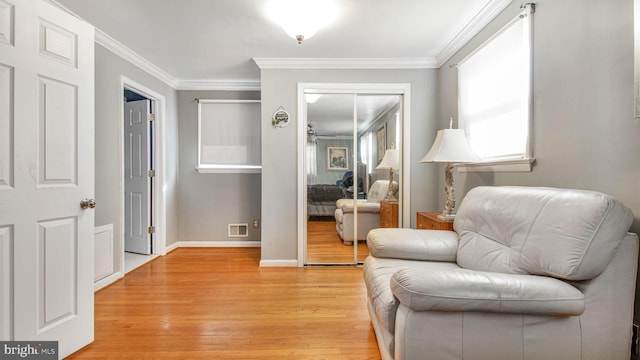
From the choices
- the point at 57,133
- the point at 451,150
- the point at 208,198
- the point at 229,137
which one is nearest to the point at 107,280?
the point at 208,198

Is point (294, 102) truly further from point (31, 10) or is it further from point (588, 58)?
point (588, 58)

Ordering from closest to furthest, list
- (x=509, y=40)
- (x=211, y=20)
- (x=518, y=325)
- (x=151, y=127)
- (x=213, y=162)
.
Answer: (x=518, y=325)
(x=509, y=40)
(x=211, y=20)
(x=151, y=127)
(x=213, y=162)

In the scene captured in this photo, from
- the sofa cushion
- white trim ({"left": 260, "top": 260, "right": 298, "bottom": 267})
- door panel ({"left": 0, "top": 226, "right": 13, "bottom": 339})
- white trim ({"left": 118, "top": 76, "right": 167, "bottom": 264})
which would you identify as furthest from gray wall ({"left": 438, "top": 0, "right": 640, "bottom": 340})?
white trim ({"left": 118, "top": 76, "right": 167, "bottom": 264})

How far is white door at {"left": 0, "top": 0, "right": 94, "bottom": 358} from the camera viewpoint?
4.62ft

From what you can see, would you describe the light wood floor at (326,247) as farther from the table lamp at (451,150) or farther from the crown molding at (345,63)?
the crown molding at (345,63)

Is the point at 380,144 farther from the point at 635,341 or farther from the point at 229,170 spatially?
the point at 635,341

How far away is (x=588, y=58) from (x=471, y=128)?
3.64ft

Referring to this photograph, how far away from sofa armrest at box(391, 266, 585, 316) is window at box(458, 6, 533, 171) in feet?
3.22

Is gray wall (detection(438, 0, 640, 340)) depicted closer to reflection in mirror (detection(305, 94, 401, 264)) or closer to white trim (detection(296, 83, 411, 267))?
white trim (detection(296, 83, 411, 267))

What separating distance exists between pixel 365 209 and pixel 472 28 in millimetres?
2008

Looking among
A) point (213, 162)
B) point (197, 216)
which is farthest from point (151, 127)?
point (197, 216)

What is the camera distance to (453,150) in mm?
2230

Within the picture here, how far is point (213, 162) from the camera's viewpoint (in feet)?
13.3

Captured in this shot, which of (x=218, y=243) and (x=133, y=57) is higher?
(x=133, y=57)
